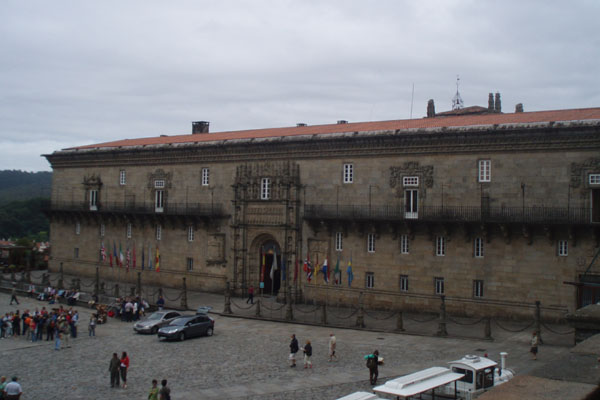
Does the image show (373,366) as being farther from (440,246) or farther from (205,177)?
(205,177)

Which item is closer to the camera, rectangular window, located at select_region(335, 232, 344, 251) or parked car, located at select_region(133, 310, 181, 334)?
parked car, located at select_region(133, 310, 181, 334)

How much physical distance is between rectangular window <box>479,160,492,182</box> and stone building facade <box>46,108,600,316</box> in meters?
0.06

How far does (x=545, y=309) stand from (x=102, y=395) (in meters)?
21.3

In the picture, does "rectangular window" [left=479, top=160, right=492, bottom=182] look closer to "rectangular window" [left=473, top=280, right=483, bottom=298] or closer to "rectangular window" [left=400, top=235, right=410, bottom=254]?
"rectangular window" [left=400, top=235, right=410, bottom=254]

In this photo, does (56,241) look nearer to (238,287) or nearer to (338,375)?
(238,287)

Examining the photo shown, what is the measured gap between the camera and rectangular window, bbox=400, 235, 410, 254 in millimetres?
33000

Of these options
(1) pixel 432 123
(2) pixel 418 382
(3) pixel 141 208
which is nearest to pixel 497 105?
(1) pixel 432 123

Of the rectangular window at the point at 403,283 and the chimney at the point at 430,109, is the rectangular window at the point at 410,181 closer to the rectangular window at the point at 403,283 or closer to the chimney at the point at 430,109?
the rectangular window at the point at 403,283

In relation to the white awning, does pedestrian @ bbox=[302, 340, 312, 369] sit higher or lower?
lower

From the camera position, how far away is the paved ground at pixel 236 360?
1881 centimetres

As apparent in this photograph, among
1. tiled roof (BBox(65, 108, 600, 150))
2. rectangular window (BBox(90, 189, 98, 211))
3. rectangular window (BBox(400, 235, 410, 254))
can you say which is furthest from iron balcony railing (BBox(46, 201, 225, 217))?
rectangular window (BBox(400, 235, 410, 254))

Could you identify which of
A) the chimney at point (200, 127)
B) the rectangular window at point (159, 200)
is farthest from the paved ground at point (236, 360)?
the chimney at point (200, 127)

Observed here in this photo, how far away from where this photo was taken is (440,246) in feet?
105

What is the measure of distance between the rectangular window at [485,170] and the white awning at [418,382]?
16.3 meters
